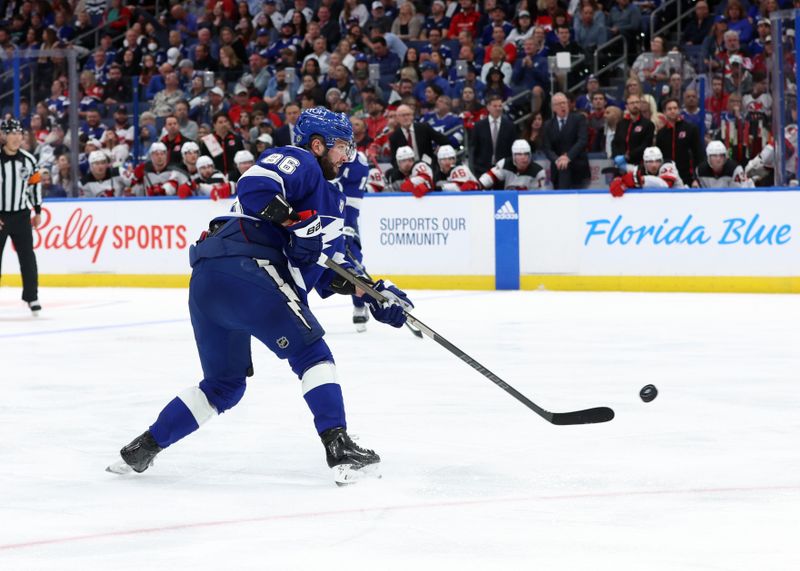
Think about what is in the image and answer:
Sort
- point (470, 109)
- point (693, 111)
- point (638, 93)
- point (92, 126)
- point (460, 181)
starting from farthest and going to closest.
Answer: point (92, 126) → point (470, 109) → point (460, 181) → point (638, 93) → point (693, 111)

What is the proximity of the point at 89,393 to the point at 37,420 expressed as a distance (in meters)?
0.72

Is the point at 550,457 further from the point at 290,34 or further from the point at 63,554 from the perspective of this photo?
the point at 290,34

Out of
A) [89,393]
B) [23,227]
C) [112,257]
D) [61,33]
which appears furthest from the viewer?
[61,33]

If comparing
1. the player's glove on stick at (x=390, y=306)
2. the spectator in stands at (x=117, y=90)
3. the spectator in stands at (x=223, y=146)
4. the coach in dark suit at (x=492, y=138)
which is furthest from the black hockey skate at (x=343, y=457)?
the spectator in stands at (x=117, y=90)

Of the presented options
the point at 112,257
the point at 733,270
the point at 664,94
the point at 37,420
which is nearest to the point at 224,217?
the point at 37,420

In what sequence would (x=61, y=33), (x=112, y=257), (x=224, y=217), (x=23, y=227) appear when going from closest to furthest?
(x=224, y=217) < (x=23, y=227) < (x=112, y=257) < (x=61, y=33)

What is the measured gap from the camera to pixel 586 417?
4.53 meters

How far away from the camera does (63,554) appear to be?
3.28m

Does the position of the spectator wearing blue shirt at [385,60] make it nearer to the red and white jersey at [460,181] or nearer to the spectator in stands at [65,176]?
the red and white jersey at [460,181]

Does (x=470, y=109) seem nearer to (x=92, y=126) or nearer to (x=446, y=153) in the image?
(x=446, y=153)

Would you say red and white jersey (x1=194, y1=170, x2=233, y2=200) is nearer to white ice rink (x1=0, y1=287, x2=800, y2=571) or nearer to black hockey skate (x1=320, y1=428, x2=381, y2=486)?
white ice rink (x1=0, y1=287, x2=800, y2=571)

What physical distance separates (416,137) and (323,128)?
807 centimetres

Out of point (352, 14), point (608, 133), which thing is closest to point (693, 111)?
point (608, 133)

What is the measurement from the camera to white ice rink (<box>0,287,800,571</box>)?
3287mm
